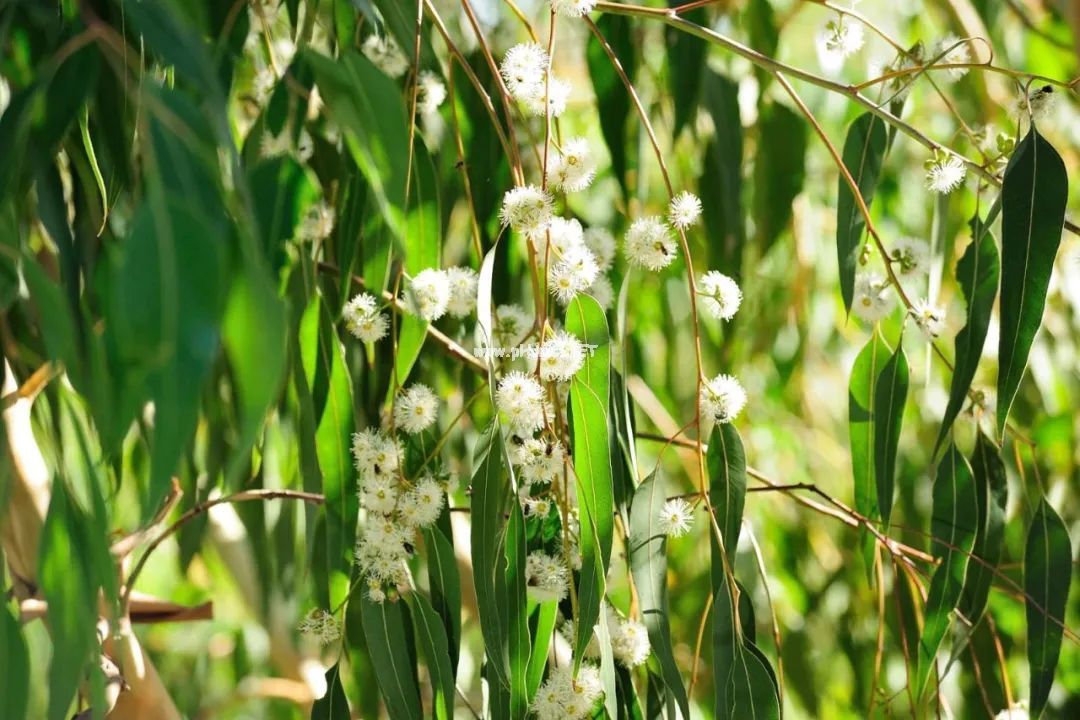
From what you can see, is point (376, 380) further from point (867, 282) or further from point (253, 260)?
point (253, 260)

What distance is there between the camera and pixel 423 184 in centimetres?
72

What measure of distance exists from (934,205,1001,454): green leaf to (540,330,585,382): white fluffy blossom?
8.3 inches

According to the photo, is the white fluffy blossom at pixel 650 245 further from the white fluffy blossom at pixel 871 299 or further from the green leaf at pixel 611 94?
the green leaf at pixel 611 94

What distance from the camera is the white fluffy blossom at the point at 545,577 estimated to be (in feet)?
2.06

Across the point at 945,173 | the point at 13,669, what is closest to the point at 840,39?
the point at 945,173

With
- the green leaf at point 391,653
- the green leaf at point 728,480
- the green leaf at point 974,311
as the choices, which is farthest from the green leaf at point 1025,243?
the green leaf at point 391,653

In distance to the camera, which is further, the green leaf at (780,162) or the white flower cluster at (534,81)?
the green leaf at (780,162)

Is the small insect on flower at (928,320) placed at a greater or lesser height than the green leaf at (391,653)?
greater

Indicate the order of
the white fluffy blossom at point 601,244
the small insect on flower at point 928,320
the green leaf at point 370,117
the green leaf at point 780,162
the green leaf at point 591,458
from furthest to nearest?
1. the green leaf at point 780,162
2. the white fluffy blossom at point 601,244
3. the small insect on flower at point 928,320
4. the green leaf at point 591,458
5. the green leaf at point 370,117

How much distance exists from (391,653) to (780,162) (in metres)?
0.69

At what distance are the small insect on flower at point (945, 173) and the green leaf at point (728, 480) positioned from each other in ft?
0.58

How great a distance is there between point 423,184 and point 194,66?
1.06 ft

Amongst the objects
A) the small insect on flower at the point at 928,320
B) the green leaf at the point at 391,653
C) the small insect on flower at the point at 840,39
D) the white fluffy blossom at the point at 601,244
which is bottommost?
the green leaf at the point at 391,653

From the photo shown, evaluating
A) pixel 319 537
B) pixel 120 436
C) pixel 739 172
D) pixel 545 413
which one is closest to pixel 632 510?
pixel 545 413
